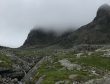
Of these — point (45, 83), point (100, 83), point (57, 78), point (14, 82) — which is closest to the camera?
point (100, 83)

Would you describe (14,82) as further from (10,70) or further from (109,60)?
(109,60)

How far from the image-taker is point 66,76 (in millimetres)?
113938

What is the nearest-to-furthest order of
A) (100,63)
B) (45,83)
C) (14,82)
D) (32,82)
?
(45,83) → (32,82) → (14,82) → (100,63)

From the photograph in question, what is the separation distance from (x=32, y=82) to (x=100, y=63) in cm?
6272

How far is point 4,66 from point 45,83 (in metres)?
95.4

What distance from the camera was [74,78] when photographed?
10719 centimetres

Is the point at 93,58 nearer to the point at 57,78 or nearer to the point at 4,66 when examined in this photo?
the point at 4,66

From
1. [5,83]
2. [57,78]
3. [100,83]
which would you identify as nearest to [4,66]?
[5,83]

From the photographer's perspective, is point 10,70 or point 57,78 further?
point 10,70

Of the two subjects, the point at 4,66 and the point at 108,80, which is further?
the point at 4,66

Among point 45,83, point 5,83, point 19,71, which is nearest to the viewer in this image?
point 45,83

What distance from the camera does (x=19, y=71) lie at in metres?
189

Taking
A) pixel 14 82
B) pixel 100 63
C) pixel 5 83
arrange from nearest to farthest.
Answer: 1. pixel 5 83
2. pixel 14 82
3. pixel 100 63

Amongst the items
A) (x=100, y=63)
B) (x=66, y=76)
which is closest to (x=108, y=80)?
(x=66, y=76)
